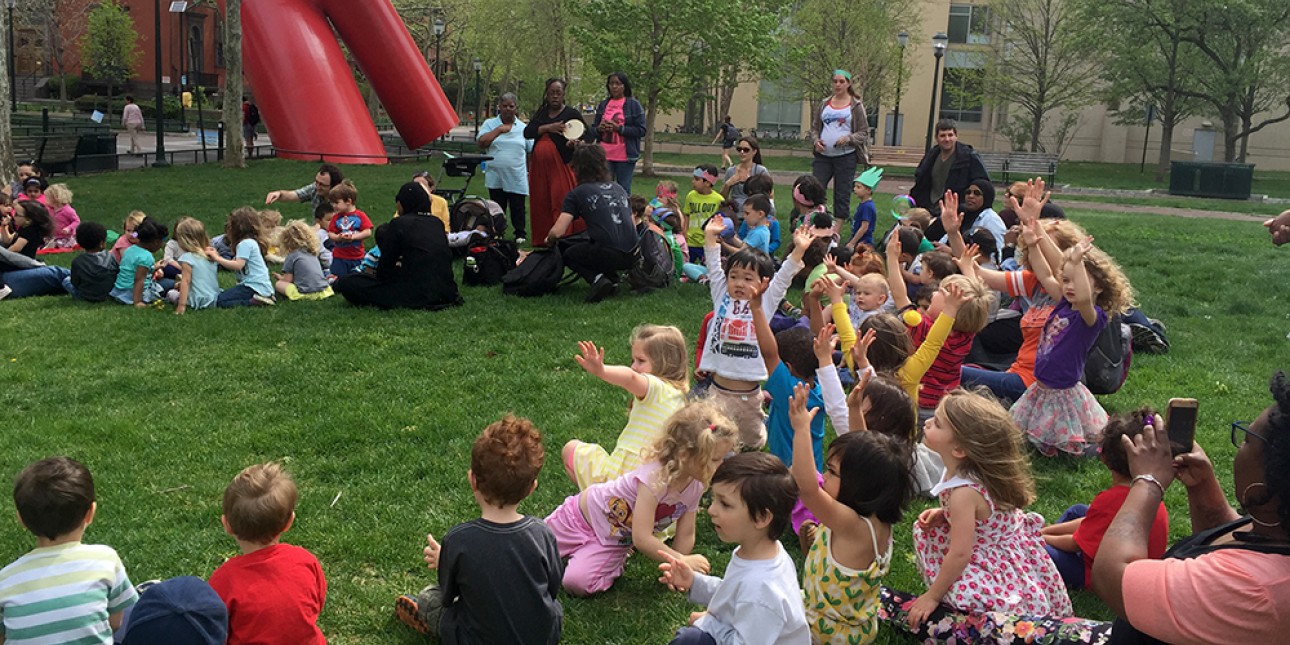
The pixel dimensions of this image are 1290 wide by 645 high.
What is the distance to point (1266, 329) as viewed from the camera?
32.2 feet

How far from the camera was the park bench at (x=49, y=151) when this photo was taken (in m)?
20.4

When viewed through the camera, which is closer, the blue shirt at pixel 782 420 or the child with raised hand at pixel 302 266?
the blue shirt at pixel 782 420

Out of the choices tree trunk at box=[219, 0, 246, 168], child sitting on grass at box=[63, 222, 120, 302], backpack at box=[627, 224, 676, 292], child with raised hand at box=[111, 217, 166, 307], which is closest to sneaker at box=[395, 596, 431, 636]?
backpack at box=[627, 224, 676, 292]

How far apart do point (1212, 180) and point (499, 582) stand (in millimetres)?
28579

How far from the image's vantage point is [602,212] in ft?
32.7

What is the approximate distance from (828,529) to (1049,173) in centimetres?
2814

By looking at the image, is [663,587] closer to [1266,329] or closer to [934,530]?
[934,530]

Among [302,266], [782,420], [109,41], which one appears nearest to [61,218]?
[302,266]

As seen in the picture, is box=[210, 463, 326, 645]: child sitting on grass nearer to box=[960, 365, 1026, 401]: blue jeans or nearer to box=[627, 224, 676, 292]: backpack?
box=[960, 365, 1026, 401]: blue jeans

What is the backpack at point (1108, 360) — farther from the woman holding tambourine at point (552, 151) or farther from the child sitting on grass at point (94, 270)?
the child sitting on grass at point (94, 270)

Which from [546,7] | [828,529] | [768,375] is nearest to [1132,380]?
[768,375]

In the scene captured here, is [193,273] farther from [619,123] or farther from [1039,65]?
[1039,65]

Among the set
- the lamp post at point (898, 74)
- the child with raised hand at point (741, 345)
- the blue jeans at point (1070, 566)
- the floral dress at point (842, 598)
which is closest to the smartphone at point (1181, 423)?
the floral dress at point (842, 598)

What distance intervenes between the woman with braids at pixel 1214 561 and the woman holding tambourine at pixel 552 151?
897 cm
